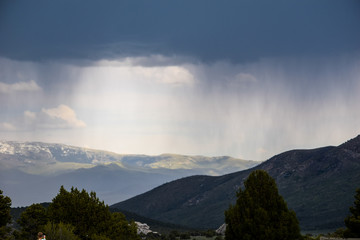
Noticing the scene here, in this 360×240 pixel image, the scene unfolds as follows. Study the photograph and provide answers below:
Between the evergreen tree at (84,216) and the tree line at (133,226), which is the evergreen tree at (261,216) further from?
the evergreen tree at (84,216)

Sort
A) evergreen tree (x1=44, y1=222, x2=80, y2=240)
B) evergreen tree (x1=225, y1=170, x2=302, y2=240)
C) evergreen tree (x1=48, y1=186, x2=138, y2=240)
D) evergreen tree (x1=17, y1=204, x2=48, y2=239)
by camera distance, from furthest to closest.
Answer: evergreen tree (x1=17, y1=204, x2=48, y2=239) → evergreen tree (x1=48, y1=186, x2=138, y2=240) → evergreen tree (x1=44, y1=222, x2=80, y2=240) → evergreen tree (x1=225, y1=170, x2=302, y2=240)

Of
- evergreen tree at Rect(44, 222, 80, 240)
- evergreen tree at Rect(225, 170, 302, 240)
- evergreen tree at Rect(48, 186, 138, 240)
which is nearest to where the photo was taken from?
evergreen tree at Rect(225, 170, 302, 240)

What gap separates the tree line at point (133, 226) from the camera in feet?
191

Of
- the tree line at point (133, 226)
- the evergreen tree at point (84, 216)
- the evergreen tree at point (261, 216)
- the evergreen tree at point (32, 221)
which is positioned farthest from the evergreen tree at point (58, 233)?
the evergreen tree at point (261, 216)

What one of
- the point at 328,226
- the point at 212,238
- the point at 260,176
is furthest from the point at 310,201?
the point at 260,176

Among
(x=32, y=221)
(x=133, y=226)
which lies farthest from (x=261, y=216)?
(x=32, y=221)

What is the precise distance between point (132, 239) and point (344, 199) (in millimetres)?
112617

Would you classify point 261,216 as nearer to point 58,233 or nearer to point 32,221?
point 58,233

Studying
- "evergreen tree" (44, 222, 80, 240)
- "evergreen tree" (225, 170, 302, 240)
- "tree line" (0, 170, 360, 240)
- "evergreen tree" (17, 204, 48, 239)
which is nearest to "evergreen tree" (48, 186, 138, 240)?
"tree line" (0, 170, 360, 240)

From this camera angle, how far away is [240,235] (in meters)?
58.8

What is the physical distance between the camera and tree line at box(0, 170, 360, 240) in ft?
191

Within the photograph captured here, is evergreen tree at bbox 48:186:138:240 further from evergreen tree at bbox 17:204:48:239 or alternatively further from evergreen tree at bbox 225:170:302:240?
evergreen tree at bbox 225:170:302:240

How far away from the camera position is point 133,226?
Result: 85.1m

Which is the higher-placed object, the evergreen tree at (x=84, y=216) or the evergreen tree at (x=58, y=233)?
the evergreen tree at (x=84, y=216)
